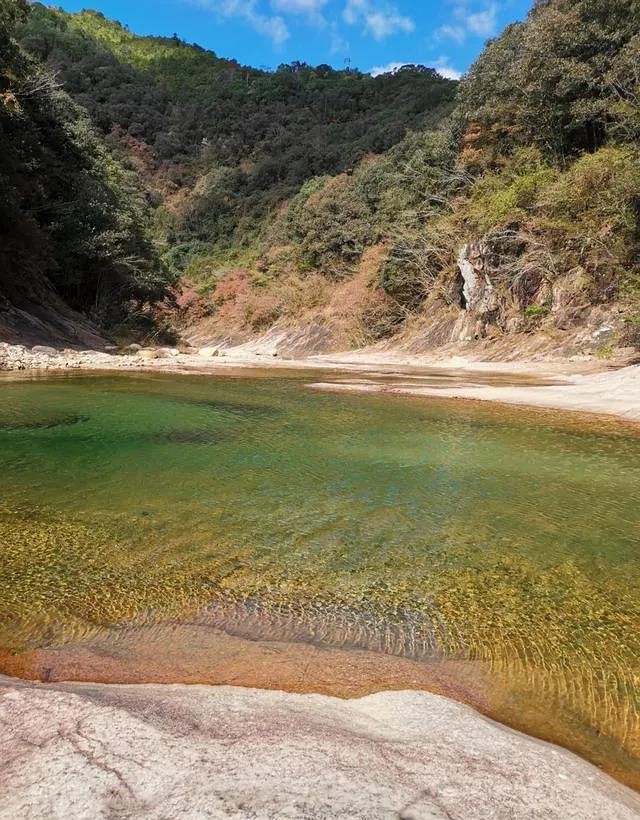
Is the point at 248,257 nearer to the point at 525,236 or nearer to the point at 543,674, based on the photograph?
the point at 525,236

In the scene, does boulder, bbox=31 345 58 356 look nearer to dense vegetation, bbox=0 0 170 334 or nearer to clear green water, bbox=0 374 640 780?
dense vegetation, bbox=0 0 170 334

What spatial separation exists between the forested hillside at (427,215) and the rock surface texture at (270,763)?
61.0 ft

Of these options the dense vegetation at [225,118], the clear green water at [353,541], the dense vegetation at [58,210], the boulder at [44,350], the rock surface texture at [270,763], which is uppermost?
the dense vegetation at [225,118]

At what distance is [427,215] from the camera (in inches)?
1495

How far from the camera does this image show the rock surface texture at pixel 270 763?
184cm

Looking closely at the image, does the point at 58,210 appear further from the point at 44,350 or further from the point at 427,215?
the point at 427,215

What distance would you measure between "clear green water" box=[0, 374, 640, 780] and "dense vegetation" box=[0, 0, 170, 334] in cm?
1909

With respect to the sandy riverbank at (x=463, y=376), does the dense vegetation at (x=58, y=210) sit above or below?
above

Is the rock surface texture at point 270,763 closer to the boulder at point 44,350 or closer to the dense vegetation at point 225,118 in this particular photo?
the boulder at point 44,350

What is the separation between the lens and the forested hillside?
79.4 ft

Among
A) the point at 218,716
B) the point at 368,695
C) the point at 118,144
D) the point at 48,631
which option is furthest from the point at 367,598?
the point at 118,144

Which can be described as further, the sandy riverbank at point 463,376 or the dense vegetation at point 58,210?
the dense vegetation at point 58,210

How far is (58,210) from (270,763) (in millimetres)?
34667

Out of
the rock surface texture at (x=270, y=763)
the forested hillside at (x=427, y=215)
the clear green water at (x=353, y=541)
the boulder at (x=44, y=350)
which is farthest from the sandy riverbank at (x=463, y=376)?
the rock surface texture at (x=270, y=763)
